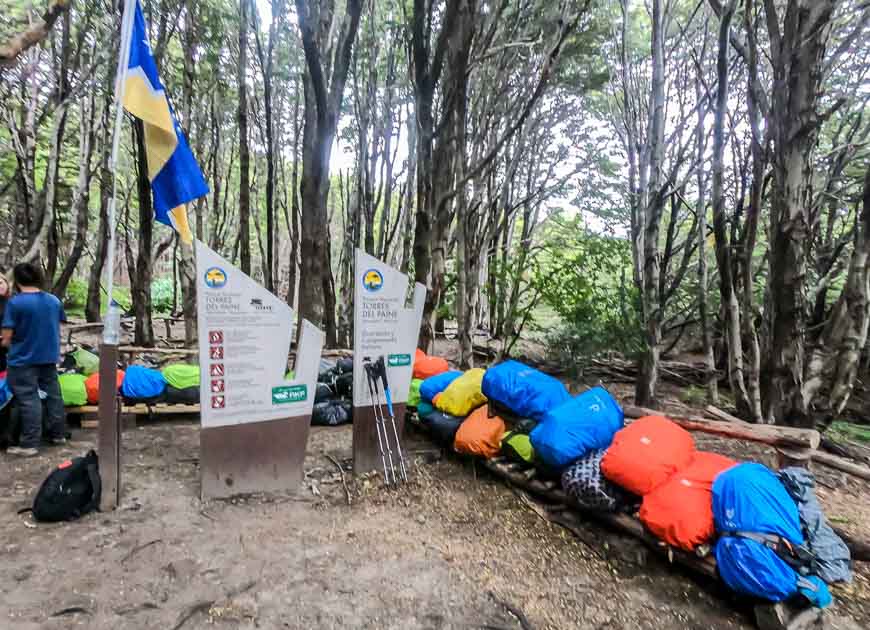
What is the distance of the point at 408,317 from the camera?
479 centimetres

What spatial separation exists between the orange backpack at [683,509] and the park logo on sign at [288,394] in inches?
108

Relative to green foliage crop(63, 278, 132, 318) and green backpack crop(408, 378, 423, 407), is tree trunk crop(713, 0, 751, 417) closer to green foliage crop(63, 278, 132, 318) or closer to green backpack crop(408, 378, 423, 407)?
green backpack crop(408, 378, 423, 407)

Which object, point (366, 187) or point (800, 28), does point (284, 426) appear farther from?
point (366, 187)

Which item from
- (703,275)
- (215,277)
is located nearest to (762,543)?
(215,277)

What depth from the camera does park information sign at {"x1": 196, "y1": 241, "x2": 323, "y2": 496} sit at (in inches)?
148

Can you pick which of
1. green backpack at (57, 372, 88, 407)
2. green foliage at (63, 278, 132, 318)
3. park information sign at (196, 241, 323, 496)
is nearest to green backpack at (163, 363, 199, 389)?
green backpack at (57, 372, 88, 407)

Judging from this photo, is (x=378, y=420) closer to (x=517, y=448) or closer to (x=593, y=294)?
(x=517, y=448)

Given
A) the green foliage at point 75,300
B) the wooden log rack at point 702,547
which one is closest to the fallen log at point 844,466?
the wooden log rack at point 702,547

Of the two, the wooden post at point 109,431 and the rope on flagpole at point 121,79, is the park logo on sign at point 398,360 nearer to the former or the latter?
the wooden post at point 109,431

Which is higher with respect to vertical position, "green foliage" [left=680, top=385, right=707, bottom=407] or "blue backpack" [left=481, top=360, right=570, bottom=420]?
"blue backpack" [left=481, top=360, right=570, bottom=420]

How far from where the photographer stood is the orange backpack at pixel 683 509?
277 cm

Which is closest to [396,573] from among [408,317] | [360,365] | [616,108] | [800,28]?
[360,365]

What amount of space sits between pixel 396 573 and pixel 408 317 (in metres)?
2.39

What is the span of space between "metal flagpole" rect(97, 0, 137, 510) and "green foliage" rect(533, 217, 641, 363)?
5706 mm
